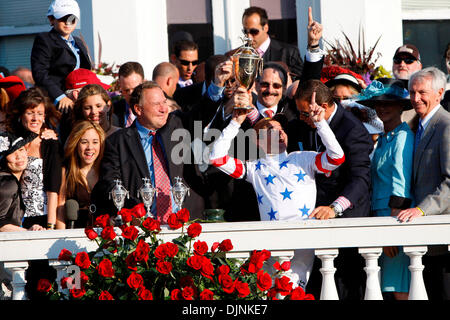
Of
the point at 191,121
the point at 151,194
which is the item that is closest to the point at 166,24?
the point at 191,121

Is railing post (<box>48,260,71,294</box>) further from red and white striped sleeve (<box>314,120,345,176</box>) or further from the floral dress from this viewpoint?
red and white striped sleeve (<box>314,120,345,176</box>)

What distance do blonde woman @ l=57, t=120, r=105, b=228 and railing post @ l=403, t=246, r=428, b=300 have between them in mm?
2427

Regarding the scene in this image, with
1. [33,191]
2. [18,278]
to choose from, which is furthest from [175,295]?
[33,191]

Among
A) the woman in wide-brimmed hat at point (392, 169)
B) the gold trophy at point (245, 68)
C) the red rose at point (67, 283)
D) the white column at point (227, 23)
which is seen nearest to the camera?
the red rose at point (67, 283)

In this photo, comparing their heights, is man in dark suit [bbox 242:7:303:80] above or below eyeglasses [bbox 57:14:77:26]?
below

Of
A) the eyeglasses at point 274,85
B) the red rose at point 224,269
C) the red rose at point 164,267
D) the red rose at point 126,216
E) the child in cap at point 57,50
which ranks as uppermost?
the child in cap at point 57,50

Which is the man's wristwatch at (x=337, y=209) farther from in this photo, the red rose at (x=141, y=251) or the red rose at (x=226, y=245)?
the red rose at (x=141, y=251)

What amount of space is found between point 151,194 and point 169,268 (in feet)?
3.17

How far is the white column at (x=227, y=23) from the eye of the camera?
9.84 m

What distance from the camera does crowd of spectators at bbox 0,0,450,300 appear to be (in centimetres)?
639

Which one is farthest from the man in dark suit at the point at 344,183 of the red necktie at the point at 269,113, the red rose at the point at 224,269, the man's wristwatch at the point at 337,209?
the red rose at the point at 224,269

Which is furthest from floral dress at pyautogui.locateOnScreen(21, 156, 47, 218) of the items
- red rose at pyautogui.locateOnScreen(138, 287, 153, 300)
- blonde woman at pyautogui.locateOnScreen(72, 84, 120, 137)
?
red rose at pyautogui.locateOnScreen(138, 287, 153, 300)

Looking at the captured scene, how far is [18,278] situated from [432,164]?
2876mm

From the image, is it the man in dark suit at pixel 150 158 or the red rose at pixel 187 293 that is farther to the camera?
the man in dark suit at pixel 150 158
